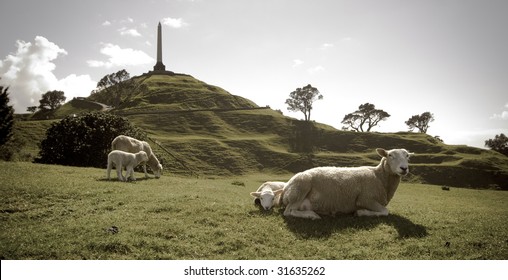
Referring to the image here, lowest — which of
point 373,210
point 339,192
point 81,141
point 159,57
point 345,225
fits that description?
point 345,225

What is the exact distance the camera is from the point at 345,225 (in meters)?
10.7

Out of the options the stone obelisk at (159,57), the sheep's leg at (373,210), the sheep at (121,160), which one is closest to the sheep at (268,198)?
the sheep's leg at (373,210)

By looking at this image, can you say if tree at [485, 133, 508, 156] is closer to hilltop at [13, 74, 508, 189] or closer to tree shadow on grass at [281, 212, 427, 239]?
hilltop at [13, 74, 508, 189]

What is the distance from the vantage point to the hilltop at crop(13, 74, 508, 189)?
62.8 m

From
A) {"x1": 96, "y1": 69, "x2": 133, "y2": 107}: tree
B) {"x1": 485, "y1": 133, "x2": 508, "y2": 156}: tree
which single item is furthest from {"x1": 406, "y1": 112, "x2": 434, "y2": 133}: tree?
{"x1": 96, "y1": 69, "x2": 133, "y2": 107}: tree

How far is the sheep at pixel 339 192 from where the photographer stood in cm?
1188

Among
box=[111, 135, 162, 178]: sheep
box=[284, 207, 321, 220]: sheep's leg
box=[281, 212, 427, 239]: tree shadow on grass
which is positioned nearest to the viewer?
box=[281, 212, 427, 239]: tree shadow on grass

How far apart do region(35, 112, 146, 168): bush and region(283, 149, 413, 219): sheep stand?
93.9 feet

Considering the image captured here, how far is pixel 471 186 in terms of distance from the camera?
5656 centimetres

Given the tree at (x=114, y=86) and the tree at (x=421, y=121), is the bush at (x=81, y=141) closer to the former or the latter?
the tree at (x=114, y=86)

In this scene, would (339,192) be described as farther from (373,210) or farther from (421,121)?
(421,121)

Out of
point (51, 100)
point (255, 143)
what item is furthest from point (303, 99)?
point (51, 100)

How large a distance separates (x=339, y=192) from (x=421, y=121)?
407 ft
